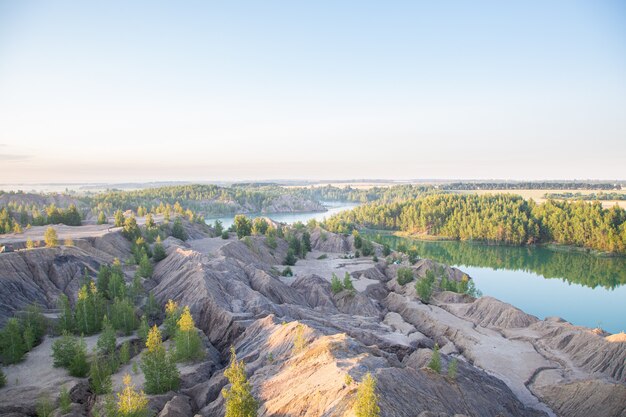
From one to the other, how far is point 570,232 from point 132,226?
93063 mm

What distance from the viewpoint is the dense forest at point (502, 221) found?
92.7m

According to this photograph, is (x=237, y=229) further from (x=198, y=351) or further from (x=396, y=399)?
(x=396, y=399)

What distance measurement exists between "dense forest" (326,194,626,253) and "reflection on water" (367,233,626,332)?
435 centimetres

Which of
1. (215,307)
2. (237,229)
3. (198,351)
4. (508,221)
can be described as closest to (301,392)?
(198,351)

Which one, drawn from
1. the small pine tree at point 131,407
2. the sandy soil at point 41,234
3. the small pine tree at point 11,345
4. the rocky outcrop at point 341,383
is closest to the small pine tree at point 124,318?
the small pine tree at point 11,345

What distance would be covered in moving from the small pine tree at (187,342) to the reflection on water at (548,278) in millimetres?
42145

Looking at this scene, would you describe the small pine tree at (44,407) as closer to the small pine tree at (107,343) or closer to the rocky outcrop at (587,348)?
the small pine tree at (107,343)

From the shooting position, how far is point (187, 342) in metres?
26.3

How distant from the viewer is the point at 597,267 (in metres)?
76.8

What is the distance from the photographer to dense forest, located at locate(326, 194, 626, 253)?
9269 cm

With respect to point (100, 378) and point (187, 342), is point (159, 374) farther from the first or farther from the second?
point (100, 378)

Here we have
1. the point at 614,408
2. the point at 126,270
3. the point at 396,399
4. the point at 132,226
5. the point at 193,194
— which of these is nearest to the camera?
the point at 396,399

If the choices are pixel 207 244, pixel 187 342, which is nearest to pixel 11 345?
pixel 187 342

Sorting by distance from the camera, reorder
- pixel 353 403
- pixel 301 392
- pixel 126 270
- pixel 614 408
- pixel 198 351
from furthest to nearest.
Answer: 1. pixel 126 270
2. pixel 198 351
3. pixel 614 408
4. pixel 301 392
5. pixel 353 403
